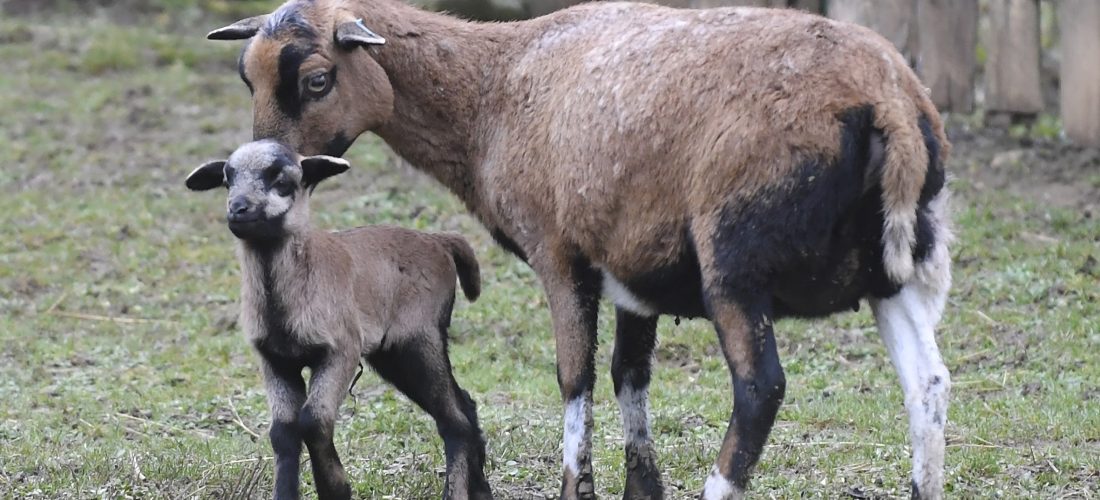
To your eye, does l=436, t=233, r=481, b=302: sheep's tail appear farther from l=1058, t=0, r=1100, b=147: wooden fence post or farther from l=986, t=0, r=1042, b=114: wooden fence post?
l=986, t=0, r=1042, b=114: wooden fence post

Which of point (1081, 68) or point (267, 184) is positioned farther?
point (1081, 68)

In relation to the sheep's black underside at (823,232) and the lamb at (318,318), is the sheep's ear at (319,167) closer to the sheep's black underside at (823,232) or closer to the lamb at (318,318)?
the lamb at (318,318)

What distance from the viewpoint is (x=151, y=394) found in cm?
889

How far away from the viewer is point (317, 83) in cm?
655

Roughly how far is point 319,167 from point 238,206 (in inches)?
15.8

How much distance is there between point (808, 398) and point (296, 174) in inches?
137

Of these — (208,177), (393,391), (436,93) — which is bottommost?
(393,391)

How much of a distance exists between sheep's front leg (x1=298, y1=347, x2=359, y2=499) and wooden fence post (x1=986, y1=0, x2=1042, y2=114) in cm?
839

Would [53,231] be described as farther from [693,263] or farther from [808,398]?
A: [693,263]

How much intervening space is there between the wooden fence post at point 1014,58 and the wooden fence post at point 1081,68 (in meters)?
0.38

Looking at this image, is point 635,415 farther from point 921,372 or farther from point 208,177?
point 208,177

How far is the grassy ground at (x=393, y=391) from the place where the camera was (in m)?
7.13

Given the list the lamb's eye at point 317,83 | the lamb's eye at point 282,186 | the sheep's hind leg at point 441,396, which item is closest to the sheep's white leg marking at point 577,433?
the sheep's hind leg at point 441,396

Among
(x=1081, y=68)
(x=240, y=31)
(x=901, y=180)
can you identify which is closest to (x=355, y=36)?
(x=240, y=31)
